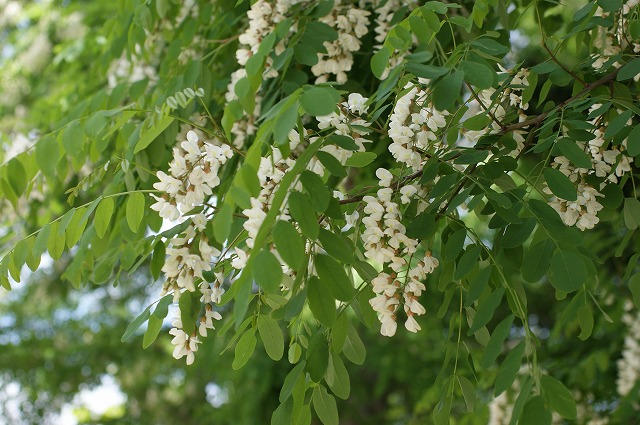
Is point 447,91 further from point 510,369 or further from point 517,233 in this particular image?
point 510,369

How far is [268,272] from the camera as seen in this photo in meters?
1.08

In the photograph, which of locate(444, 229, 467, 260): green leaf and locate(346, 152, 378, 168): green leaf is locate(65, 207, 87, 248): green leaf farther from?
locate(444, 229, 467, 260): green leaf

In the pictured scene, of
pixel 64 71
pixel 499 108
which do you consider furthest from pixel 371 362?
pixel 499 108

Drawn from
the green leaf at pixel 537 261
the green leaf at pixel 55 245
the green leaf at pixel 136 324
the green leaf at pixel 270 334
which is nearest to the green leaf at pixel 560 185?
the green leaf at pixel 537 261

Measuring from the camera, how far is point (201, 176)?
131cm

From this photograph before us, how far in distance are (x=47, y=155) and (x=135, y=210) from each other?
1.45 ft

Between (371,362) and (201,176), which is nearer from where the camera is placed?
(201,176)

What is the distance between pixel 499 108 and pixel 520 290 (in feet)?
1.33

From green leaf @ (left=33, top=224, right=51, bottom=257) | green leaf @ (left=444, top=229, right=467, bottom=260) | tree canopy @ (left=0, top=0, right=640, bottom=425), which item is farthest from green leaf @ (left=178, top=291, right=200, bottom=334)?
green leaf @ (left=444, top=229, right=467, bottom=260)

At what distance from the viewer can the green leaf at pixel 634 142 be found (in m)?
1.35

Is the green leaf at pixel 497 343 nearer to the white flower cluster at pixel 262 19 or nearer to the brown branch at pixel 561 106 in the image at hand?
the brown branch at pixel 561 106

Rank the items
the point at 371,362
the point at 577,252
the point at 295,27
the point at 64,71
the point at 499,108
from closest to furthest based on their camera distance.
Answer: the point at 577,252, the point at 499,108, the point at 295,27, the point at 64,71, the point at 371,362

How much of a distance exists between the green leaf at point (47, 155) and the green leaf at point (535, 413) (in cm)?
120

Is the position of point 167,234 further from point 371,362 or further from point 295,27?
point 371,362
